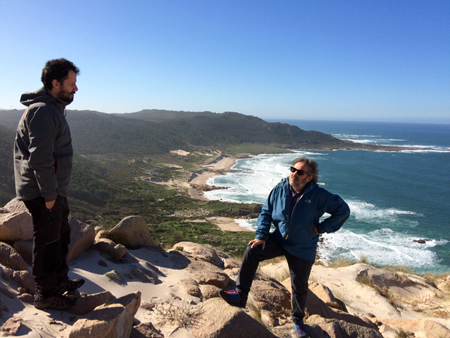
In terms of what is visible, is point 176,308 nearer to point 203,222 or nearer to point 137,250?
point 137,250

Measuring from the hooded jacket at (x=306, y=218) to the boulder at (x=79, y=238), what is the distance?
3.25 m

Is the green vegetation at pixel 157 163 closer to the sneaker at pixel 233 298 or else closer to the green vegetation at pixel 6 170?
the green vegetation at pixel 6 170

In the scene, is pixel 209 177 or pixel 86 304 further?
pixel 209 177

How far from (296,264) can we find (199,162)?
6652 cm

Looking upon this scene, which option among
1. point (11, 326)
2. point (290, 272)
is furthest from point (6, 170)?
point (290, 272)

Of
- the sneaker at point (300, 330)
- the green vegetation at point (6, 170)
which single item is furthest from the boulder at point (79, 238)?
the green vegetation at point (6, 170)

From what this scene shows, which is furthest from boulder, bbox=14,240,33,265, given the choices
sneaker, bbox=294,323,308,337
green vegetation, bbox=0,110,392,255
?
green vegetation, bbox=0,110,392,255

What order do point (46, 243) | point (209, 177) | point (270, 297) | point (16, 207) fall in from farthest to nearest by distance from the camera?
point (209, 177) → point (16, 207) → point (270, 297) → point (46, 243)

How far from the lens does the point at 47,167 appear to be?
8.87ft

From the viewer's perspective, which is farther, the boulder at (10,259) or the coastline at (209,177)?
the coastline at (209,177)

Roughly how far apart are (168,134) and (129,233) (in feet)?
297

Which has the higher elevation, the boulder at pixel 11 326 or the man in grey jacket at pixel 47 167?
the man in grey jacket at pixel 47 167

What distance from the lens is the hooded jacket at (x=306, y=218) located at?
10.8 ft

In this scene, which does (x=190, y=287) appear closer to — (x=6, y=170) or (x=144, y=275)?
(x=144, y=275)
